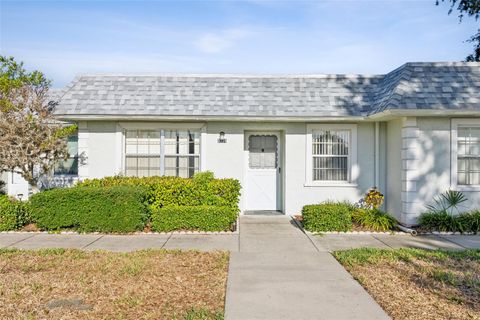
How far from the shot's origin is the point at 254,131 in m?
12.1

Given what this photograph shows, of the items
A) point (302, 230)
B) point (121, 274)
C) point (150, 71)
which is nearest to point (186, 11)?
point (150, 71)

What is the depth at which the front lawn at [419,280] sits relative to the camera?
465cm

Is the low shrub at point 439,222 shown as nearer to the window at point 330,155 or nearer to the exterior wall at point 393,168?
the exterior wall at point 393,168

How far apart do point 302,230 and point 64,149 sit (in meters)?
6.91

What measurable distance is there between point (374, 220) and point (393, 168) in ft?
5.97

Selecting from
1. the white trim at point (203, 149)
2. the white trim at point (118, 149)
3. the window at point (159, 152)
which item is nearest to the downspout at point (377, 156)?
the white trim at point (203, 149)

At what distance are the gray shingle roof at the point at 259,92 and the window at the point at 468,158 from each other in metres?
1.02

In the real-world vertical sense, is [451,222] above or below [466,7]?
below

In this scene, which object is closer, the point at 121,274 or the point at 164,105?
the point at 121,274

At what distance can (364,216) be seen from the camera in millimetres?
9883

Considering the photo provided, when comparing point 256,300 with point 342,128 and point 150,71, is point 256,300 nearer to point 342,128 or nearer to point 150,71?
point 342,128

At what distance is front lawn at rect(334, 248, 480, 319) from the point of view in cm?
465

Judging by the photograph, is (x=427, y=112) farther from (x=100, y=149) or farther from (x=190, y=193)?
(x=100, y=149)

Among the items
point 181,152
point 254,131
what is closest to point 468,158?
point 254,131
